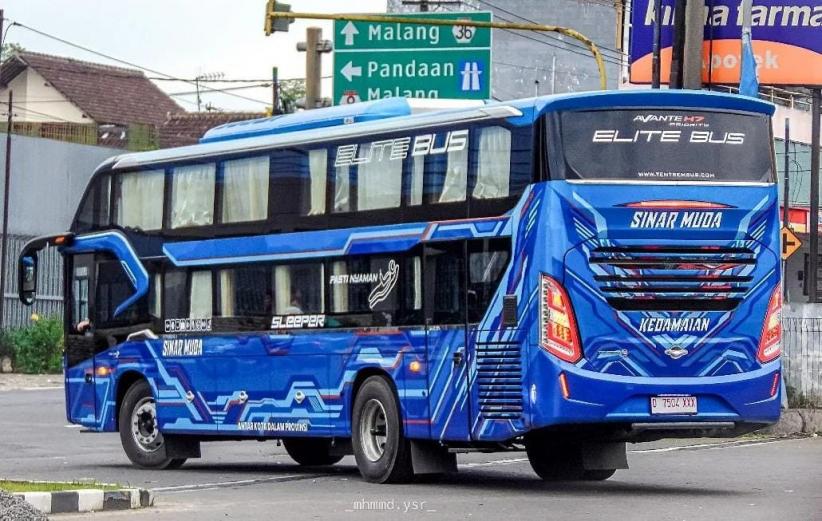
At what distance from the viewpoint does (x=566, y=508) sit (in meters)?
15.0

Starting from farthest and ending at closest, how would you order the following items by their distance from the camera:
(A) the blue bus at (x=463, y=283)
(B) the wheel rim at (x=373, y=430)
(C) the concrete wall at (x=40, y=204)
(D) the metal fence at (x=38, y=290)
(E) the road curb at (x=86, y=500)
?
(C) the concrete wall at (x=40, y=204)
(D) the metal fence at (x=38, y=290)
(B) the wheel rim at (x=373, y=430)
(A) the blue bus at (x=463, y=283)
(E) the road curb at (x=86, y=500)

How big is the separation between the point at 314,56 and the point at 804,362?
13967 millimetres

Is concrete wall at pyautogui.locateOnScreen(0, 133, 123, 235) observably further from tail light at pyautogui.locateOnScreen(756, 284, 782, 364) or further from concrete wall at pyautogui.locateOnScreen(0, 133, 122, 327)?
tail light at pyautogui.locateOnScreen(756, 284, 782, 364)

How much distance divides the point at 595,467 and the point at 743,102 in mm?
3752

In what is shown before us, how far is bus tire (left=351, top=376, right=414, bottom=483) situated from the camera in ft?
58.6

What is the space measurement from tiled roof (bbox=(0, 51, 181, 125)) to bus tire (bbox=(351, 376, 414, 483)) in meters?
63.6

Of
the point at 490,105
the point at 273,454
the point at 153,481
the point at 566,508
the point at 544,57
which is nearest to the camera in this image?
the point at 566,508

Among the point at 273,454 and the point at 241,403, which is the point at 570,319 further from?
the point at 273,454

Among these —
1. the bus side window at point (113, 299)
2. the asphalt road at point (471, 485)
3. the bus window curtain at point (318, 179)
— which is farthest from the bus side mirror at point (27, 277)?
the bus window curtain at point (318, 179)

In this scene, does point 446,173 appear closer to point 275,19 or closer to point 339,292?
point 339,292

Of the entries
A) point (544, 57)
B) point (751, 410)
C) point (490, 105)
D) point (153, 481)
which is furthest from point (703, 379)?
point (544, 57)

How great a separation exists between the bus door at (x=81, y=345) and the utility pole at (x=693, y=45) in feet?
27.4

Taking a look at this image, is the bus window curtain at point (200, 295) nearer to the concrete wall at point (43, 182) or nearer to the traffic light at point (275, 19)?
the traffic light at point (275, 19)

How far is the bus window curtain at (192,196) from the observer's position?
2069 cm
